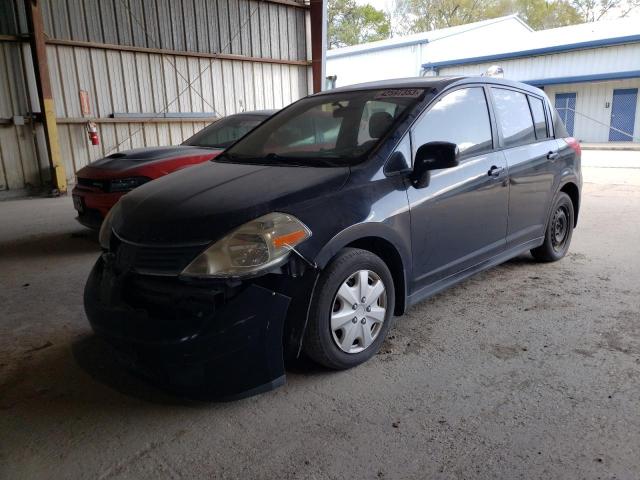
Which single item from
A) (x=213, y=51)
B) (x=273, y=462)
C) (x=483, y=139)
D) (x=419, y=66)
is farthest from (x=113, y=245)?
(x=419, y=66)

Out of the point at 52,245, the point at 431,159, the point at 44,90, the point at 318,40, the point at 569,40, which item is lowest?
the point at 52,245

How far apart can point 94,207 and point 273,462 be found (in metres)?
3.99

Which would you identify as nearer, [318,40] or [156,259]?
[156,259]

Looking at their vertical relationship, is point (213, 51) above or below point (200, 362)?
above

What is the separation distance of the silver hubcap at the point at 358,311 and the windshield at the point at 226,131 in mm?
3982

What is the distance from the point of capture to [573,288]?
3.94m

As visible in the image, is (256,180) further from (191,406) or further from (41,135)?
(41,135)

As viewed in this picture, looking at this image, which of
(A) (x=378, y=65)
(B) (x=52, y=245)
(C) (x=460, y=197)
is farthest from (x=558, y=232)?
(A) (x=378, y=65)

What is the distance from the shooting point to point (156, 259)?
2.37 meters

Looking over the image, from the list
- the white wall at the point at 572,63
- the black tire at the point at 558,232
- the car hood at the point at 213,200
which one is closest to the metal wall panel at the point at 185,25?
the car hood at the point at 213,200

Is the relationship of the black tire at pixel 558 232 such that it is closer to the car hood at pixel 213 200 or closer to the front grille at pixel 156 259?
the car hood at pixel 213 200

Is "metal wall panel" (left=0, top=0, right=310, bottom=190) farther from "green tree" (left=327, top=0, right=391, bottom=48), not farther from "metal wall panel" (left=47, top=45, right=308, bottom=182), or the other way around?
"green tree" (left=327, top=0, right=391, bottom=48)

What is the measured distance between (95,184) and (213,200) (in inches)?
128

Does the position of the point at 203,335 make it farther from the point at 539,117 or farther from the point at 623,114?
the point at 623,114
